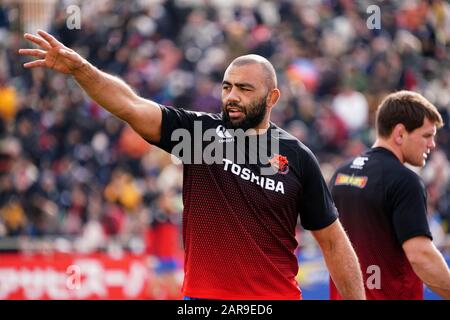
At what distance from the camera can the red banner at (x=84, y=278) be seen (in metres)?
12.4

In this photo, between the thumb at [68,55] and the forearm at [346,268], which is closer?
the thumb at [68,55]

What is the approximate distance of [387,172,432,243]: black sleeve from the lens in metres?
6.19

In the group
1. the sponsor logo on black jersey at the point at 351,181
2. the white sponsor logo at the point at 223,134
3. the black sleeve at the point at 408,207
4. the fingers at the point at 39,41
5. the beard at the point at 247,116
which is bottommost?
the black sleeve at the point at 408,207

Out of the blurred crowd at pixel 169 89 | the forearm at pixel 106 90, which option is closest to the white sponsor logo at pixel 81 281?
the blurred crowd at pixel 169 89

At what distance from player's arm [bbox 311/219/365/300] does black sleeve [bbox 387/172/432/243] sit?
1.61ft

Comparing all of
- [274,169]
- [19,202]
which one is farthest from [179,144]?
[19,202]

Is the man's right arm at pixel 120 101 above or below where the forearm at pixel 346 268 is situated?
above

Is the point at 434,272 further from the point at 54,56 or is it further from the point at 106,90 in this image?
the point at 54,56

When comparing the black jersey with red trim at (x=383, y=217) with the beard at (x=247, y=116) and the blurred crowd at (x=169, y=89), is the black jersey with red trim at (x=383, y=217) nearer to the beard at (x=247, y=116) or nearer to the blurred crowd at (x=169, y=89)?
the beard at (x=247, y=116)

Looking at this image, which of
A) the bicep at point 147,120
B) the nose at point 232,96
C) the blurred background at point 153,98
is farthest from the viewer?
the blurred background at point 153,98

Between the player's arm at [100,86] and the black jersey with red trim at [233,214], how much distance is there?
0.32 ft

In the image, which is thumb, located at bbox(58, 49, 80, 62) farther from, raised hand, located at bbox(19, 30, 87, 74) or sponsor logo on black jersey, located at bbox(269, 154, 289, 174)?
sponsor logo on black jersey, located at bbox(269, 154, 289, 174)

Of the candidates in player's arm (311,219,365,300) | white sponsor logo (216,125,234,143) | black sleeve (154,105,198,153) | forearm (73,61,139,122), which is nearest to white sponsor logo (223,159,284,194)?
white sponsor logo (216,125,234,143)
